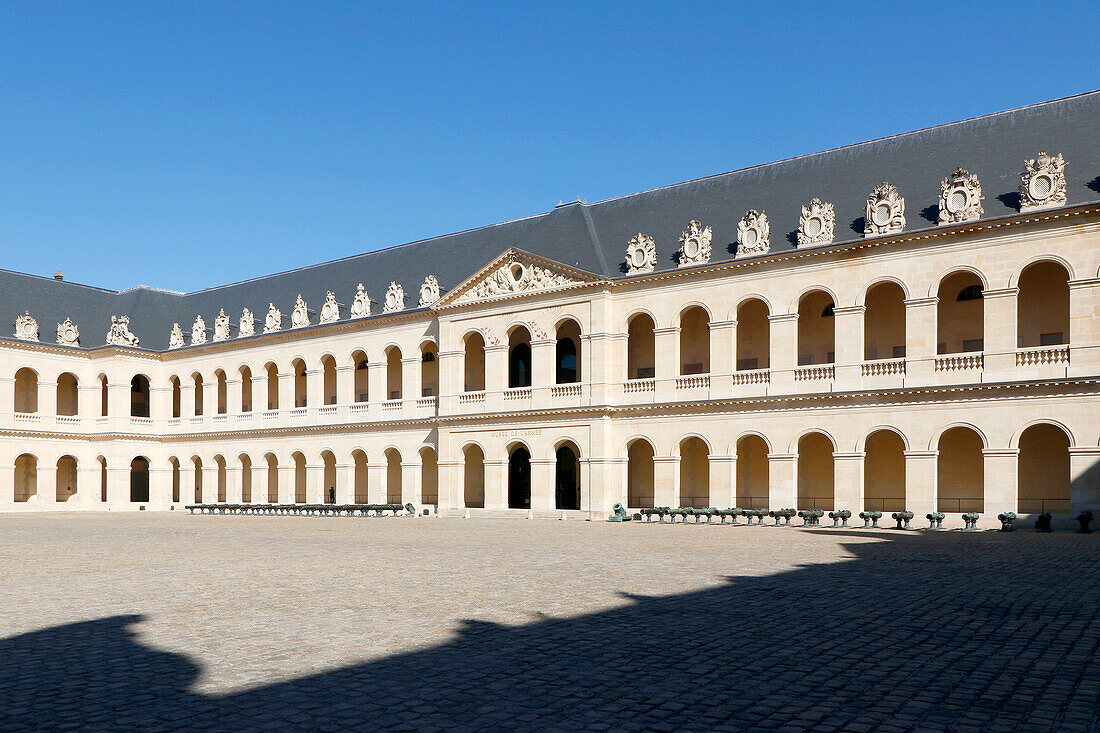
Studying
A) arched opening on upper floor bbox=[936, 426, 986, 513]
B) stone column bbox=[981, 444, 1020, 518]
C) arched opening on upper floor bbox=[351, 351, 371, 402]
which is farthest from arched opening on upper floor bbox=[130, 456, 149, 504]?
stone column bbox=[981, 444, 1020, 518]

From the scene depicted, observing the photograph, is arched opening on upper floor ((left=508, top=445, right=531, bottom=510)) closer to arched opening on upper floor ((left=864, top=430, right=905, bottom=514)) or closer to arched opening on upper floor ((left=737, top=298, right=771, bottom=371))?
arched opening on upper floor ((left=737, top=298, right=771, bottom=371))

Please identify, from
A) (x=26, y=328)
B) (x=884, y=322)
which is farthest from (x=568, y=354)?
(x=26, y=328)

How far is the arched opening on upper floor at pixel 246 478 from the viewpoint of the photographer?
208 feet

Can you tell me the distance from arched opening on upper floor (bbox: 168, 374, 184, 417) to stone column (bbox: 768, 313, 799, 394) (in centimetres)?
4312

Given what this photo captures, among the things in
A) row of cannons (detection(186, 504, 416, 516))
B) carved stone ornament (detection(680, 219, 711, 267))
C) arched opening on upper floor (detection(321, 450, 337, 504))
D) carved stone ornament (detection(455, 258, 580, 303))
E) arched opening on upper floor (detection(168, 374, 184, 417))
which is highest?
carved stone ornament (detection(680, 219, 711, 267))

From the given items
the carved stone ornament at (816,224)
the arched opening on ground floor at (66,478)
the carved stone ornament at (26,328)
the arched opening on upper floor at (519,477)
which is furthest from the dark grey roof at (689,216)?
the arched opening on upper floor at (519,477)

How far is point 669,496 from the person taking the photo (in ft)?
144

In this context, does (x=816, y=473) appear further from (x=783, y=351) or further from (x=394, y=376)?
(x=394, y=376)

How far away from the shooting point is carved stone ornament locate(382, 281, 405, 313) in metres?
55.4

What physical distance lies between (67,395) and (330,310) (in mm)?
21904

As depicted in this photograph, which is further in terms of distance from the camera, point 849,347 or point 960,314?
point 849,347

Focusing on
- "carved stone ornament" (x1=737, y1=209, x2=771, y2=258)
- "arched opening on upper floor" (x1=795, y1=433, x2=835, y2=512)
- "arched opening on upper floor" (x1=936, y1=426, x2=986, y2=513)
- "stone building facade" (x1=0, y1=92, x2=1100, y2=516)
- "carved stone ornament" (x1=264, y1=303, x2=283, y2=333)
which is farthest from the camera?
"carved stone ornament" (x1=264, y1=303, x2=283, y2=333)

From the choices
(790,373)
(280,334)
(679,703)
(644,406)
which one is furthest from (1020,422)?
(280,334)

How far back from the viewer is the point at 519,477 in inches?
2055
